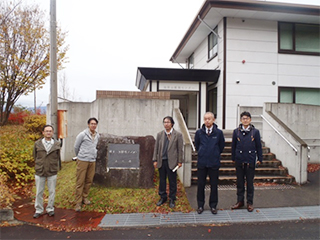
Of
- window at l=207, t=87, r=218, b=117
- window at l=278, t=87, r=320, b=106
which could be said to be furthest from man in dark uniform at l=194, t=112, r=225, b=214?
window at l=278, t=87, r=320, b=106

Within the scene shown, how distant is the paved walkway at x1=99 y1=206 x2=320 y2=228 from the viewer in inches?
165

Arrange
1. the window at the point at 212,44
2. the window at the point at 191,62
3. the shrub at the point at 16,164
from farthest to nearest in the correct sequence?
the window at the point at 191,62 → the window at the point at 212,44 → the shrub at the point at 16,164

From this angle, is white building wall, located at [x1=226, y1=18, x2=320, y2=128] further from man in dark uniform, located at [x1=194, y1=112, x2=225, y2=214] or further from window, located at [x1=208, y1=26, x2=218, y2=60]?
man in dark uniform, located at [x1=194, y1=112, x2=225, y2=214]

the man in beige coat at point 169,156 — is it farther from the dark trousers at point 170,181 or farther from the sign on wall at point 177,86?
the sign on wall at point 177,86

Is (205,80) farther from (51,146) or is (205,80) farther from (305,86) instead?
(51,146)

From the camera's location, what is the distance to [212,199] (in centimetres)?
460

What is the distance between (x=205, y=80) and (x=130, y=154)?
705 centimetres

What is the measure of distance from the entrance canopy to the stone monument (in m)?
6.05

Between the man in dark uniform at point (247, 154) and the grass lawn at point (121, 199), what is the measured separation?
1274 millimetres

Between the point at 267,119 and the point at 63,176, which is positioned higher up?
the point at 267,119

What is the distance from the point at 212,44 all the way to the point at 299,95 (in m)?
5.47

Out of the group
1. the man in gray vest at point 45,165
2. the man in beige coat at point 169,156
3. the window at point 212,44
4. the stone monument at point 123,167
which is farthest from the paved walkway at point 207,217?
the window at point 212,44

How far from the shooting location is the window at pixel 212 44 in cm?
1201

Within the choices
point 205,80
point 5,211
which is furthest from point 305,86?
point 5,211
